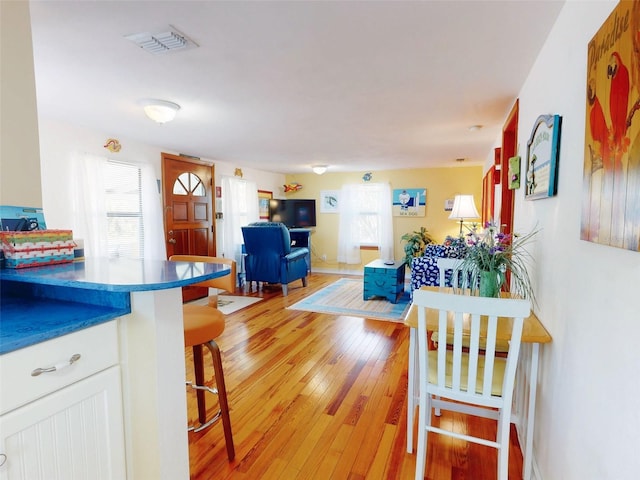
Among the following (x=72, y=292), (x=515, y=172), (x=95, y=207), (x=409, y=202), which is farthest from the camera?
(x=409, y=202)

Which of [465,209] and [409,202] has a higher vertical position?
[409,202]

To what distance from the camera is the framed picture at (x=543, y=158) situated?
136 centimetres

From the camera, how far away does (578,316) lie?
1.09 meters

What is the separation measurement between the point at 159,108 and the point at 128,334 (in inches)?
76.4

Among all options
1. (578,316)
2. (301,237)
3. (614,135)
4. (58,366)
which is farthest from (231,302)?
(614,135)

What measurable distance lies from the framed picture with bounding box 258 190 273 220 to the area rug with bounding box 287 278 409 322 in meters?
2.10

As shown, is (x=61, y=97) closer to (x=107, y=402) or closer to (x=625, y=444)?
(x=107, y=402)

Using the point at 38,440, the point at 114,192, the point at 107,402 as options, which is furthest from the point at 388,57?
the point at 114,192

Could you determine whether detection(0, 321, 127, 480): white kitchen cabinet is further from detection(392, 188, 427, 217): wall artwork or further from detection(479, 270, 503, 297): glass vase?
detection(392, 188, 427, 217): wall artwork

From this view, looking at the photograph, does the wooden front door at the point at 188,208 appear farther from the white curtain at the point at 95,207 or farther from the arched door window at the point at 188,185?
the white curtain at the point at 95,207


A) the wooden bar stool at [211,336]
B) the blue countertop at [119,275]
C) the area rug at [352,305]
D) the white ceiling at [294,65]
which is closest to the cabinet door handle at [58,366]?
the blue countertop at [119,275]

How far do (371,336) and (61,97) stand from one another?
3.25m

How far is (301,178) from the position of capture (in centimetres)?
716

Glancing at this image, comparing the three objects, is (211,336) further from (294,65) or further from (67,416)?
(294,65)
